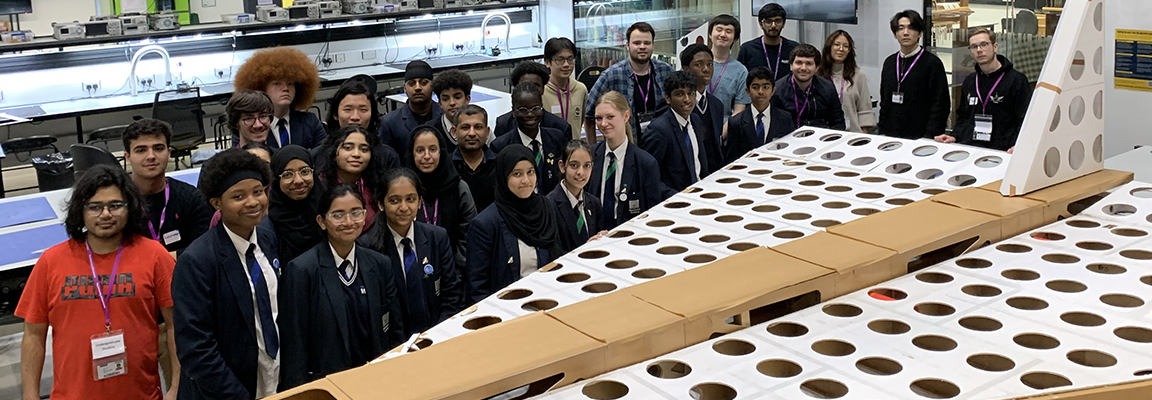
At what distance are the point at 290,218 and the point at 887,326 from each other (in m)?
2.22


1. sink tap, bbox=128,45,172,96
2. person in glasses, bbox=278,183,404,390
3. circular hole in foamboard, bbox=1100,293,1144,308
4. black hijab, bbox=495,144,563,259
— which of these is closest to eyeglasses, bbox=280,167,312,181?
person in glasses, bbox=278,183,404,390

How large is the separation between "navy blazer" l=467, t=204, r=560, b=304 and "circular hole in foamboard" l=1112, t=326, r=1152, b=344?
1948 millimetres

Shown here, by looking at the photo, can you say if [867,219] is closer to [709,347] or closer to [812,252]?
[812,252]

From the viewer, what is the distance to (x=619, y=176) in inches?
162

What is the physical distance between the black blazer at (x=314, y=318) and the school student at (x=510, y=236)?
1.64ft

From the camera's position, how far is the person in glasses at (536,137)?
450 centimetres

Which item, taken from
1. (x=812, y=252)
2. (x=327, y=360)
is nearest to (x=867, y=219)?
(x=812, y=252)

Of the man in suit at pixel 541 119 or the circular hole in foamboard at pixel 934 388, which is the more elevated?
the man in suit at pixel 541 119

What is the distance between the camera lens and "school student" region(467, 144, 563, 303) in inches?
137

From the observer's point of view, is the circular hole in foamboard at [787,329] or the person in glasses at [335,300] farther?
the person in glasses at [335,300]

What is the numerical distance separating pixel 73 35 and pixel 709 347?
30.6 feet

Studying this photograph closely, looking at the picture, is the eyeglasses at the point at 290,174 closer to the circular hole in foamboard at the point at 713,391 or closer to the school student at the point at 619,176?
the school student at the point at 619,176

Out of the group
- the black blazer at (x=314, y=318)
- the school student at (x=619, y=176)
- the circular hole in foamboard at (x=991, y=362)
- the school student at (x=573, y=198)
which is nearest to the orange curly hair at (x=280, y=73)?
the school student at (x=619, y=176)

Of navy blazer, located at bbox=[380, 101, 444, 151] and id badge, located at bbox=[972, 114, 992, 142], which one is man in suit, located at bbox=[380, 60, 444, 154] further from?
id badge, located at bbox=[972, 114, 992, 142]
